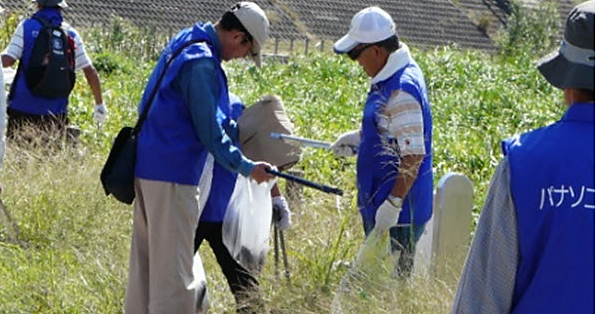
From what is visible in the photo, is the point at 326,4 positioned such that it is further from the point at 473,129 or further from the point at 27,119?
the point at 27,119

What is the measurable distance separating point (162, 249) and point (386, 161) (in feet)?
3.63

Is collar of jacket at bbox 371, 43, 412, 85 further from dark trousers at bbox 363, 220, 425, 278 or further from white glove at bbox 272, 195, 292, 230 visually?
white glove at bbox 272, 195, 292, 230

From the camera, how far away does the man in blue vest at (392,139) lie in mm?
5582

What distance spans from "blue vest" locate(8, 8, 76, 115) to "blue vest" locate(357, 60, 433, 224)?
12.6 feet

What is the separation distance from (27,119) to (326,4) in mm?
38232

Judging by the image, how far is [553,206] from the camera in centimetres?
307

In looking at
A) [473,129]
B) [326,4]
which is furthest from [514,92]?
[326,4]

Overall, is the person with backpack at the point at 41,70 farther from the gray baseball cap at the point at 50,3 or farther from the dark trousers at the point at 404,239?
the dark trousers at the point at 404,239

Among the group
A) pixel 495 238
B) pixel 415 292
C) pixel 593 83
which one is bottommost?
pixel 415 292

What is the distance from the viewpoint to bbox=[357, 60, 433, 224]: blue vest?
5617mm

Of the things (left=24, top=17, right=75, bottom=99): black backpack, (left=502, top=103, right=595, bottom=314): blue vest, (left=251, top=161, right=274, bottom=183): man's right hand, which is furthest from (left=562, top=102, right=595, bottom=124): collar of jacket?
(left=24, top=17, right=75, bottom=99): black backpack

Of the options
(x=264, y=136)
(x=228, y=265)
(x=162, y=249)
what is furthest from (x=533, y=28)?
(x=162, y=249)

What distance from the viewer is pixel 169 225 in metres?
5.78

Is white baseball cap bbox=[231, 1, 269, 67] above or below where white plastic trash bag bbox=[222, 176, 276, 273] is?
above
